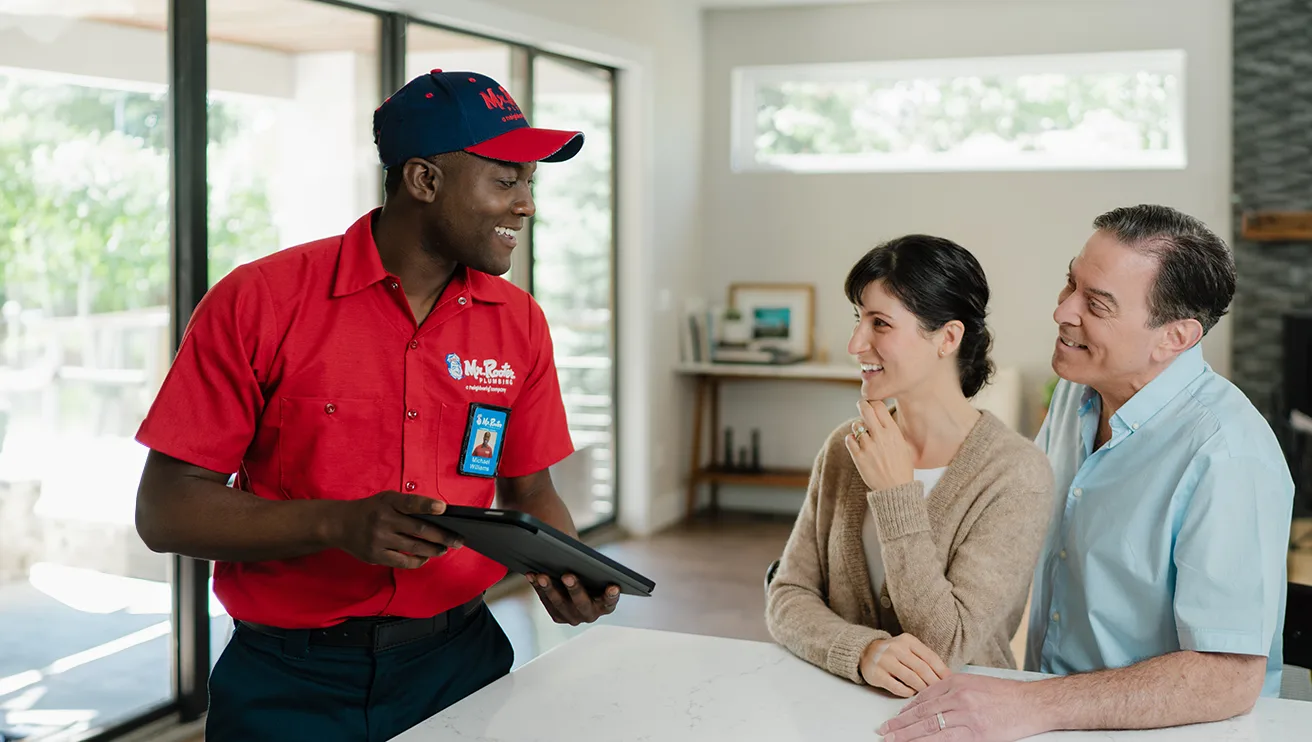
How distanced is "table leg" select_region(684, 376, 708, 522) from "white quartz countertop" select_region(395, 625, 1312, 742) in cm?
518

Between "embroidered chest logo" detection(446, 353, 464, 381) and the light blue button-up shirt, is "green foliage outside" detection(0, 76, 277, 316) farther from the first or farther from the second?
the light blue button-up shirt

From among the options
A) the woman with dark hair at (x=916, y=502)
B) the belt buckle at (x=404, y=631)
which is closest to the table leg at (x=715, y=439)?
the woman with dark hair at (x=916, y=502)

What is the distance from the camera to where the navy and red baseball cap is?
1.83m

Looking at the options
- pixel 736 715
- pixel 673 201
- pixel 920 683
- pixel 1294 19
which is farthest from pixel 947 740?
pixel 1294 19

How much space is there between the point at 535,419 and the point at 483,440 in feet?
0.46

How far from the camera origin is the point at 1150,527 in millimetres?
1773

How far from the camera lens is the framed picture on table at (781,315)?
7.14 metres

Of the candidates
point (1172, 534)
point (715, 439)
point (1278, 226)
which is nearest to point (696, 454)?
point (715, 439)

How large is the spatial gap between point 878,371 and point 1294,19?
540 centimetres

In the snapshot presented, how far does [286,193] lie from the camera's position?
4.09m

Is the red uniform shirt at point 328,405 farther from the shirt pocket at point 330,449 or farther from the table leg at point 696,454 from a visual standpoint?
the table leg at point 696,454

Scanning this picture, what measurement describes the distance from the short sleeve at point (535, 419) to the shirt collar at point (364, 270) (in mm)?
139

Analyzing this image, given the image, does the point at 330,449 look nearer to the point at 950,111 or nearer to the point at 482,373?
the point at 482,373

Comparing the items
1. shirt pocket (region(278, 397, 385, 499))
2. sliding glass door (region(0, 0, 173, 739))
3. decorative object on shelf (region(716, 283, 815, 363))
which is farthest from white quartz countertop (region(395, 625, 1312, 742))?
decorative object on shelf (region(716, 283, 815, 363))
